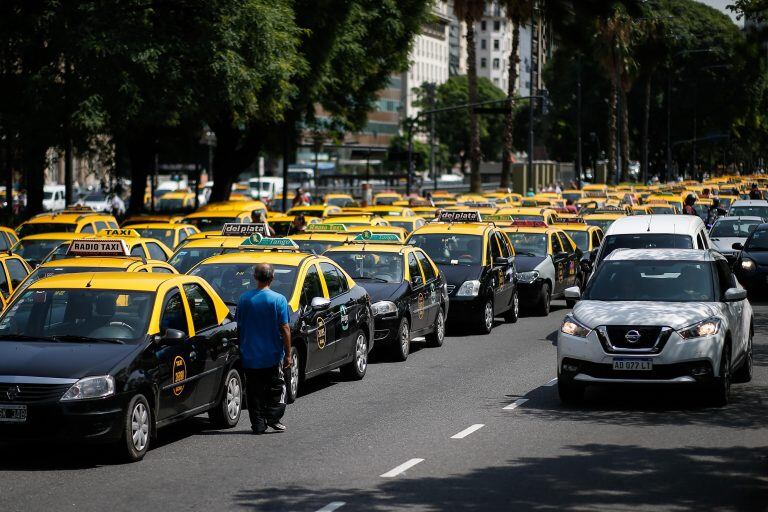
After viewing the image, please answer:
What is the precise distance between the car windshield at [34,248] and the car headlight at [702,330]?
43.3 feet

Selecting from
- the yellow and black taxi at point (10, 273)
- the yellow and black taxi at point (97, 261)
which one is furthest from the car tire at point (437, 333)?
the yellow and black taxi at point (97, 261)

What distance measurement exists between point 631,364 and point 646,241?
8277 mm

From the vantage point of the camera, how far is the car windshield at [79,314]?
11852 millimetres

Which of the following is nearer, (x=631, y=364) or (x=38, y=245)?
(x=631, y=364)

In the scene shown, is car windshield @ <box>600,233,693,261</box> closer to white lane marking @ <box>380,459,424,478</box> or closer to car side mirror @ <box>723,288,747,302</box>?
car side mirror @ <box>723,288,747,302</box>

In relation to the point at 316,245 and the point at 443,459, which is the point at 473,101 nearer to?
the point at 316,245

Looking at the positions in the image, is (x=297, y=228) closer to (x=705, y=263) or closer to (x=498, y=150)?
(x=705, y=263)

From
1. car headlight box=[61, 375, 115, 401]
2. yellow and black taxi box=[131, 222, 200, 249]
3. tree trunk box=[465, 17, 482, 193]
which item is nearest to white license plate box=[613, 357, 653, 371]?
car headlight box=[61, 375, 115, 401]

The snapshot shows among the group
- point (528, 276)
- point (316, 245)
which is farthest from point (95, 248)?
point (528, 276)

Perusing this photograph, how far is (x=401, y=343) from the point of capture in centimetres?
1894

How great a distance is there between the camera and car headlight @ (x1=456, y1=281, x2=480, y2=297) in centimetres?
2266

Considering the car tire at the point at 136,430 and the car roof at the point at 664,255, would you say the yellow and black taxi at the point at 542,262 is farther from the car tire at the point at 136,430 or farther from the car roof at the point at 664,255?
the car tire at the point at 136,430

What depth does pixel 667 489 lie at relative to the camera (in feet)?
33.1

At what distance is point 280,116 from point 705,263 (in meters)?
27.1
